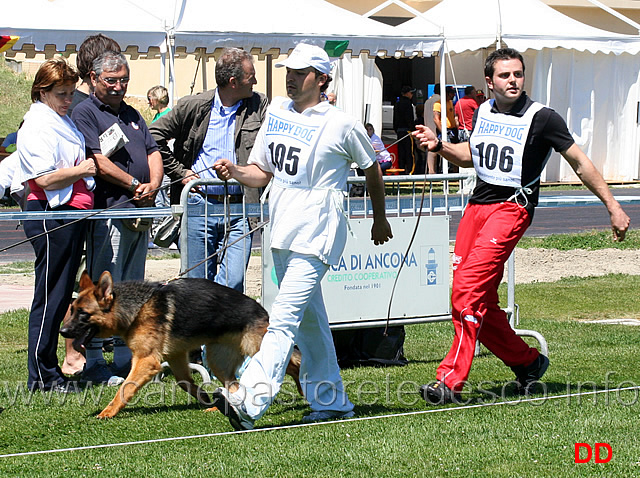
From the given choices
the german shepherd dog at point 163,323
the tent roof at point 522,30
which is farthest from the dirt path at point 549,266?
the tent roof at point 522,30

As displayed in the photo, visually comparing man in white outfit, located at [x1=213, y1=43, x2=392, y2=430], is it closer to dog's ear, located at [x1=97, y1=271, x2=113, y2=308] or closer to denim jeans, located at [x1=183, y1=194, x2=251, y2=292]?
dog's ear, located at [x1=97, y1=271, x2=113, y2=308]

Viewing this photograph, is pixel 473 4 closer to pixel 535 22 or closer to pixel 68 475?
pixel 535 22

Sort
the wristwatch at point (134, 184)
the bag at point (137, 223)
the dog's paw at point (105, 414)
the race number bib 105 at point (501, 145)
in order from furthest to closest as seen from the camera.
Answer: the bag at point (137, 223)
the wristwatch at point (134, 184)
the race number bib 105 at point (501, 145)
the dog's paw at point (105, 414)

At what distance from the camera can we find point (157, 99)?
1455 centimetres

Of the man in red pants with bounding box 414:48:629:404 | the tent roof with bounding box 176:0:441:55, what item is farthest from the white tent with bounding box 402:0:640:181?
the man in red pants with bounding box 414:48:629:404

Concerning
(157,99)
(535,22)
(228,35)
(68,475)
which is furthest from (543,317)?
(535,22)

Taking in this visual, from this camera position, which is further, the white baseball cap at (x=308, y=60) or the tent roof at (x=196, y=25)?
the tent roof at (x=196, y=25)

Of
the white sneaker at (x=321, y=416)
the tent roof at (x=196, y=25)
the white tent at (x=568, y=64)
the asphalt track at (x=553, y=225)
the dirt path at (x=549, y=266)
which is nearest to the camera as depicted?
the white sneaker at (x=321, y=416)

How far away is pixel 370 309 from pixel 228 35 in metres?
10.2

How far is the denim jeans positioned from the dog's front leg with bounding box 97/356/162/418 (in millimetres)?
1168

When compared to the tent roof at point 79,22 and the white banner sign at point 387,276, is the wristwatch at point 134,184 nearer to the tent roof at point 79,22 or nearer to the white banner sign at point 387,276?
the white banner sign at point 387,276

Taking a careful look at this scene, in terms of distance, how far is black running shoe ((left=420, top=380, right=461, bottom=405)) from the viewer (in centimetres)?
573

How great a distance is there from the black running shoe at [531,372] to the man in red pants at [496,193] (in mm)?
308

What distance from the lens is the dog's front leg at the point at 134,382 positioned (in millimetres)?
5617
